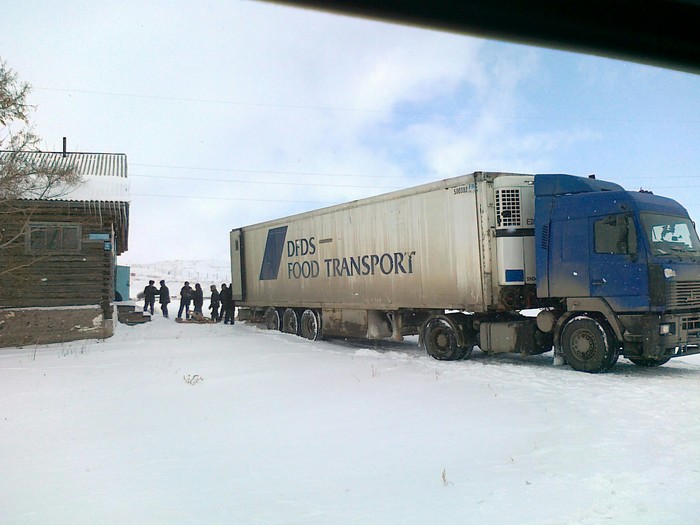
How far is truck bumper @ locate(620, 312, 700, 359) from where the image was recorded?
850cm

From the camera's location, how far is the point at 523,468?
4555mm

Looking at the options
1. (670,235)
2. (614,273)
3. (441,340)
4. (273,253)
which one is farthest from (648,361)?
(273,253)

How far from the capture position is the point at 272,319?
17.7 meters

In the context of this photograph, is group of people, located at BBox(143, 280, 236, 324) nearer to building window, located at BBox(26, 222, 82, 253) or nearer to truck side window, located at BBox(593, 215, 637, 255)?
building window, located at BBox(26, 222, 82, 253)

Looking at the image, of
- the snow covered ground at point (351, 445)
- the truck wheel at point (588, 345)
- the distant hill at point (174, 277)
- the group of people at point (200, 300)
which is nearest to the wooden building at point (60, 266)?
the snow covered ground at point (351, 445)

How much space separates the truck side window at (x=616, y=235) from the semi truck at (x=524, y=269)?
2 cm

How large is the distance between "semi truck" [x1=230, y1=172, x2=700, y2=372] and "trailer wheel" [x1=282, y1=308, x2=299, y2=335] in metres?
2.62

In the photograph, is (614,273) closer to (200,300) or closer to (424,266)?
(424,266)

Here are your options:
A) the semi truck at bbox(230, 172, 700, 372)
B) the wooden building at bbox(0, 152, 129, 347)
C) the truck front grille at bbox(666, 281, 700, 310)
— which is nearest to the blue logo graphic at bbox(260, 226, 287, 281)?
the semi truck at bbox(230, 172, 700, 372)

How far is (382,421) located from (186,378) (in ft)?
13.3

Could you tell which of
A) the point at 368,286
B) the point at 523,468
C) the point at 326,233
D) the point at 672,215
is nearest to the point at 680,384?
the point at 672,215

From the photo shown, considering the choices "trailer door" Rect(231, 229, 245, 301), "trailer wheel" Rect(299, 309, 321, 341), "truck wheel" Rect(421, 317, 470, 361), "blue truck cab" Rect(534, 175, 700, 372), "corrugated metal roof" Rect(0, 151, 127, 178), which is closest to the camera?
"blue truck cab" Rect(534, 175, 700, 372)

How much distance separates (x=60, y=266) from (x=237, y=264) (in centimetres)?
576

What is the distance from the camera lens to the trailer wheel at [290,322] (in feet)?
53.5
